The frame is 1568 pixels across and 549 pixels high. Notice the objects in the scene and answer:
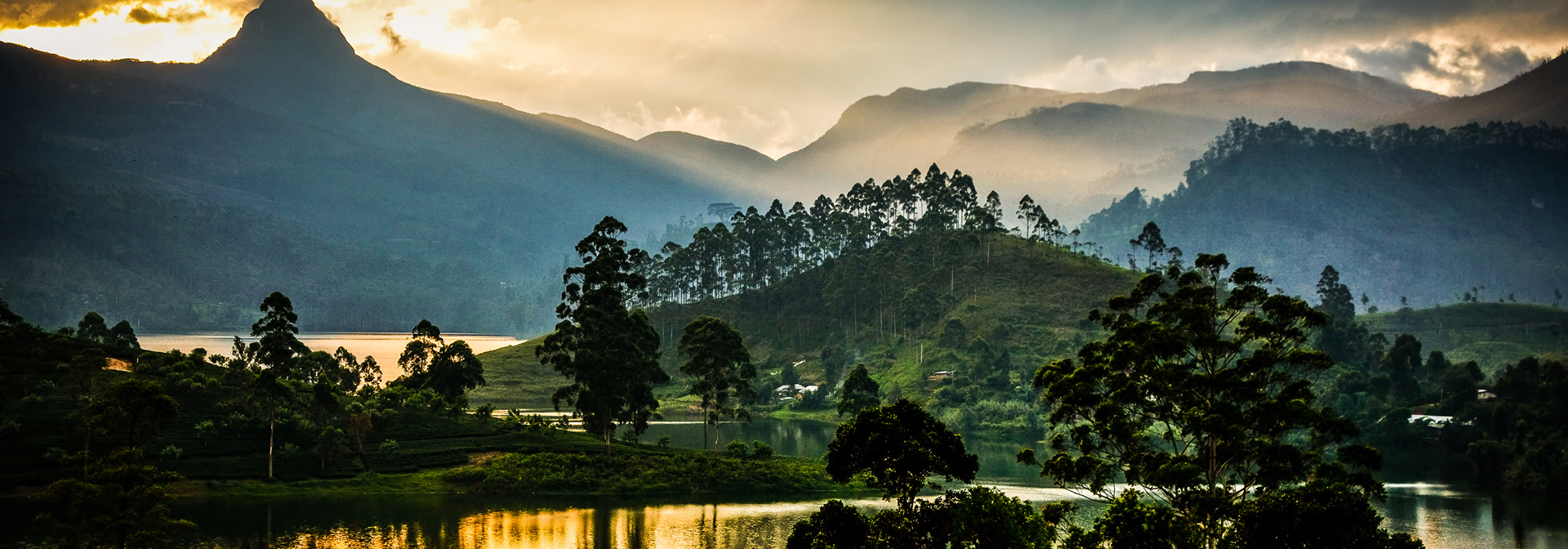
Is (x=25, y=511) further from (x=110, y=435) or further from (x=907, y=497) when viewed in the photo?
(x=907, y=497)

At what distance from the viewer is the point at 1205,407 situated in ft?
139

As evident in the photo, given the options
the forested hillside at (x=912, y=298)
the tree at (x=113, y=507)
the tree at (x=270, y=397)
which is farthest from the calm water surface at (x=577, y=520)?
the forested hillside at (x=912, y=298)

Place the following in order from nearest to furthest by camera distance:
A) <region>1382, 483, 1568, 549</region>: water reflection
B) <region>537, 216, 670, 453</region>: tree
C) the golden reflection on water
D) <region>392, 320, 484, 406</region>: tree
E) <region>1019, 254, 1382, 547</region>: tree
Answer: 1. <region>1019, 254, 1382, 547</region>: tree
2. the golden reflection on water
3. <region>1382, 483, 1568, 549</region>: water reflection
4. <region>537, 216, 670, 453</region>: tree
5. <region>392, 320, 484, 406</region>: tree

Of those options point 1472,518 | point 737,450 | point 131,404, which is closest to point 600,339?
point 737,450

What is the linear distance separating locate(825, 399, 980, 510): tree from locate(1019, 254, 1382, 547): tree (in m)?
8.33

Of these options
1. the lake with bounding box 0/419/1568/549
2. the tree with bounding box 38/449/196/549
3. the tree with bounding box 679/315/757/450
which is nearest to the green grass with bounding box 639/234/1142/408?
the tree with bounding box 679/315/757/450

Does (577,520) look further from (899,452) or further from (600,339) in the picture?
(899,452)

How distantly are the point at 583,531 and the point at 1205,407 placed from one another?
118 feet

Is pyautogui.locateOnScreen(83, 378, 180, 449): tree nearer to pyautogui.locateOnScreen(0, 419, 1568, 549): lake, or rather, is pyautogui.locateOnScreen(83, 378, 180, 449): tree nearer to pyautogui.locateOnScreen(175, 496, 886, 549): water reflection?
pyautogui.locateOnScreen(0, 419, 1568, 549): lake

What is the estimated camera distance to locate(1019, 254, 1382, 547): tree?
4053cm

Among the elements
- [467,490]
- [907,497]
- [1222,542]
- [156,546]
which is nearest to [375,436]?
[467,490]

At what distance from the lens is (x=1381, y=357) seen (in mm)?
140625

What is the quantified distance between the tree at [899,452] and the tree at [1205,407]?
8327 millimetres

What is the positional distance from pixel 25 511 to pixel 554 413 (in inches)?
2974
